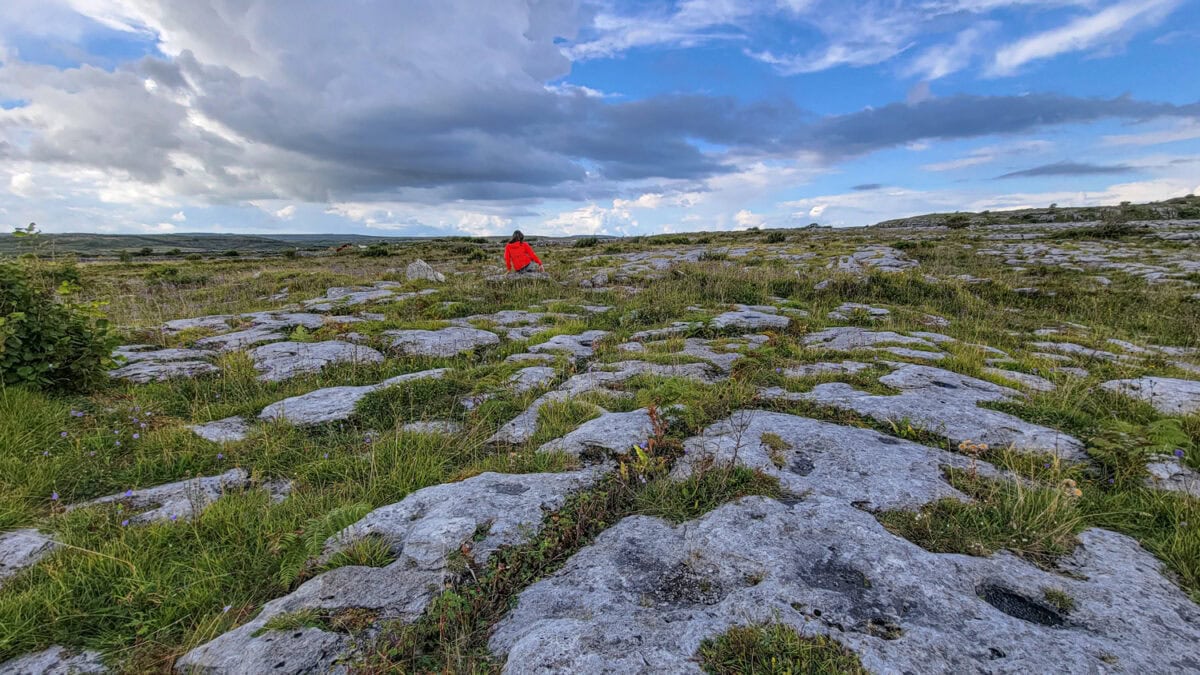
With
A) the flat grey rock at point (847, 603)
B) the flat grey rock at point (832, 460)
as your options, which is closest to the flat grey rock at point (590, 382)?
the flat grey rock at point (832, 460)

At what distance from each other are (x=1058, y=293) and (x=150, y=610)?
62.8 ft

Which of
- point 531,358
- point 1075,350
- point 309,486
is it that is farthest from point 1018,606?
point 1075,350

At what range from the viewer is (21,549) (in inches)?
122

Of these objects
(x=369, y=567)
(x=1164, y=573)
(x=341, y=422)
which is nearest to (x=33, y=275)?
(x=341, y=422)

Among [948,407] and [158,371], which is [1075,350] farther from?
[158,371]

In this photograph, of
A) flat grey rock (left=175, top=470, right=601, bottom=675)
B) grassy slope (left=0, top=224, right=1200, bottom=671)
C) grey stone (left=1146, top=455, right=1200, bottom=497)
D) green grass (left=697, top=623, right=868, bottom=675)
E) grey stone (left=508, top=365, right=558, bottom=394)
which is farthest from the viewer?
grey stone (left=508, top=365, right=558, bottom=394)

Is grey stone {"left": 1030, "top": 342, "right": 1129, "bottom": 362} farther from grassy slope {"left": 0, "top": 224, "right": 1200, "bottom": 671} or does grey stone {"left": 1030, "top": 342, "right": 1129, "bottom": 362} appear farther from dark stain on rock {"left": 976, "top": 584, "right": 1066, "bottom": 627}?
dark stain on rock {"left": 976, "top": 584, "right": 1066, "bottom": 627}

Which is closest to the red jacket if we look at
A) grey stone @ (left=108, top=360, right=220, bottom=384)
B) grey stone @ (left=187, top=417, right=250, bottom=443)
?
grey stone @ (left=108, top=360, right=220, bottom=384)

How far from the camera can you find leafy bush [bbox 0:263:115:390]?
5.15 metres

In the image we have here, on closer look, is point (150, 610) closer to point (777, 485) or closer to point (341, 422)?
point (341, 422)

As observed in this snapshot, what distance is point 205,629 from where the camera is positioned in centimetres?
253

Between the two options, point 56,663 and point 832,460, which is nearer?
point 56,663

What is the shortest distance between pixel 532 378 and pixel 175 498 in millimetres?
3737

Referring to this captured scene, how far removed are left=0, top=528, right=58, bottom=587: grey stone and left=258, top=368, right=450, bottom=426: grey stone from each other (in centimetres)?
199
